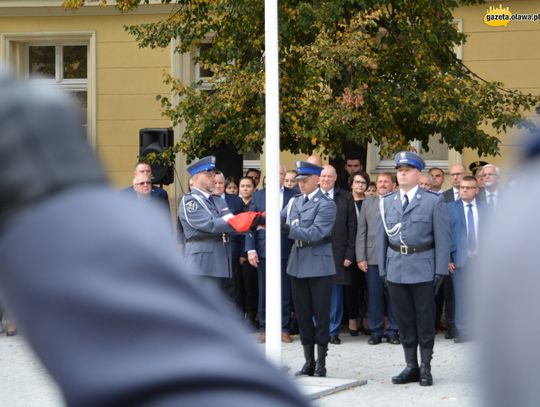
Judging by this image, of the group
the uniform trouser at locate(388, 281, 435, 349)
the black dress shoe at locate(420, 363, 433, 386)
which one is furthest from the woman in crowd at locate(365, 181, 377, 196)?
the black dress shoe at locate(420, 363, 433, 386)

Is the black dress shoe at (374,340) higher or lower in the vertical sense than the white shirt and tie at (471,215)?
lower

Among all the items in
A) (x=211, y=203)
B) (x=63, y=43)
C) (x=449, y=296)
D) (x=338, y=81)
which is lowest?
(x=449, y=296)

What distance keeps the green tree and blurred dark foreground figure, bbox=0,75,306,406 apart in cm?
1366

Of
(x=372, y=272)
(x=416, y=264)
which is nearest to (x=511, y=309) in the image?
(x=416, y=264)

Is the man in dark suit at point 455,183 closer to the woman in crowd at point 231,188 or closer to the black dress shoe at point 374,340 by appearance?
the black dress shoe at point 374,340

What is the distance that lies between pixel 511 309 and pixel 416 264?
Result: 32.6ft

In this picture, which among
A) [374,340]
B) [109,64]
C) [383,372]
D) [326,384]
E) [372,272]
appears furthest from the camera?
[109,64]

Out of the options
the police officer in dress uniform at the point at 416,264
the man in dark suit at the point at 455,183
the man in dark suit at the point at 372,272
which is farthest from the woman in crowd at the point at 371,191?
the police officer in dress uniform at the point at 416,264

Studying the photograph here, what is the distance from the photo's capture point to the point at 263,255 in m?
14.2

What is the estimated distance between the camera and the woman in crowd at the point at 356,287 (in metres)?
14.3

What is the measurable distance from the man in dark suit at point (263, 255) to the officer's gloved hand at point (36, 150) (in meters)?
12.3

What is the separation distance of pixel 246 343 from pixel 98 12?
69.5 ft

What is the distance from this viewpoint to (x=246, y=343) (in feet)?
2.69

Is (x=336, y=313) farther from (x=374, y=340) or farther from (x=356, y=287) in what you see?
(x=356, y=287)
